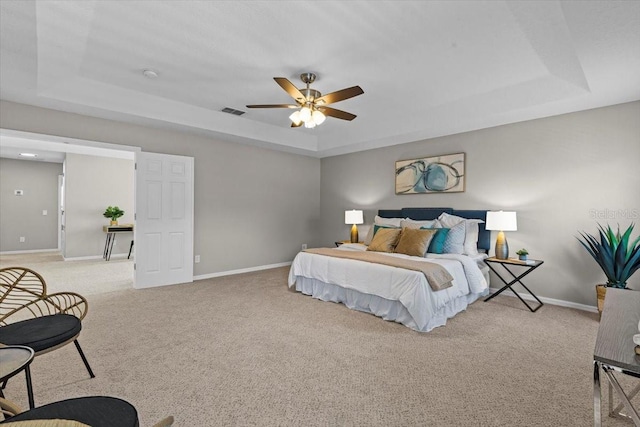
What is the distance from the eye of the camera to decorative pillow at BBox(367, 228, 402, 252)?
179 inches

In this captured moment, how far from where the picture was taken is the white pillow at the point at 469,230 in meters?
4.43

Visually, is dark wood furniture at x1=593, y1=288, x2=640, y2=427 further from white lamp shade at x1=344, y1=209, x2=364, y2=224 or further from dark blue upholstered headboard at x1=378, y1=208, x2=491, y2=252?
white lamp shade at x1=344, y1=209, x2=364, y2=224

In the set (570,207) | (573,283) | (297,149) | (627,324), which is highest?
(297,149)

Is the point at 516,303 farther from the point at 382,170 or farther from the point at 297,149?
the point at 297,149

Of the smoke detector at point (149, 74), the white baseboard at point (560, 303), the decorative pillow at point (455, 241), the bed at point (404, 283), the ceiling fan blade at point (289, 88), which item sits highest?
the smoke detector at point (149, 74)

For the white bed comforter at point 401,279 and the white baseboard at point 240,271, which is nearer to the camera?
the white bed comforter at point 401,279

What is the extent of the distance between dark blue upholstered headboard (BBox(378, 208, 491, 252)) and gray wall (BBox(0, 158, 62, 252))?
30.8ft

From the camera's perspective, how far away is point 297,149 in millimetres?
6434

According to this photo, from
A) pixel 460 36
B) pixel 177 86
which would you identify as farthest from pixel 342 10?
pixel 177 86

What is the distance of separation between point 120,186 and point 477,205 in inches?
332

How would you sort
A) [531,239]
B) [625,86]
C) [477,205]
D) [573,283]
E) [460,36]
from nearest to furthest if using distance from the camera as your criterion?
[460,36] < [625,86] < [573,283] < [531,239] < [477,205]

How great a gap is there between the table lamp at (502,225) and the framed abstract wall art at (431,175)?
0.91 meters

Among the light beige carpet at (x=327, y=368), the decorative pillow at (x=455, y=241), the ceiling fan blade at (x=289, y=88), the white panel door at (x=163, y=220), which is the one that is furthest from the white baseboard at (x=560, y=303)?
the white panel door at (x=163, y=220)

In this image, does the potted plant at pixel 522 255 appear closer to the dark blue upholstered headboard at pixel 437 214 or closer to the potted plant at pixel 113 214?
the dark blue upholstered headboard at pixel 437 214
